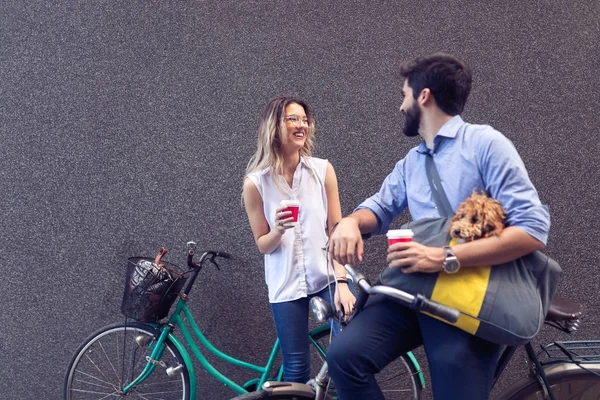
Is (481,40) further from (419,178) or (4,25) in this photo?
(4,25)

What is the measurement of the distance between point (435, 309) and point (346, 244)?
0.33 m

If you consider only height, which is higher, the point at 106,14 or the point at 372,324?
the point at 106,14

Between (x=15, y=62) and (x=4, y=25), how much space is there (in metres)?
0.23

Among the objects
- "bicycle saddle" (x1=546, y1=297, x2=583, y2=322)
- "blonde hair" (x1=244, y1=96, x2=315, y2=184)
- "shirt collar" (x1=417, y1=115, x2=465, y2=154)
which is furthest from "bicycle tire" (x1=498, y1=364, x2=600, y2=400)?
"blonde hair" (x1=244, y1=96, x2=315, y2=184)

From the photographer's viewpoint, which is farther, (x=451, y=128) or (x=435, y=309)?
(x=451, y=128)

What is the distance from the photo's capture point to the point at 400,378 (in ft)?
9.12

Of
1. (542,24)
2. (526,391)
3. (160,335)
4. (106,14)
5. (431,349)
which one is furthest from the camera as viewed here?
(106,14)

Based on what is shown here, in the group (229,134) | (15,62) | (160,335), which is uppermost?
(15,62)

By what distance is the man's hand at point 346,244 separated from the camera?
1697 millimetres

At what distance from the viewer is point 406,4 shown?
3.10 meters

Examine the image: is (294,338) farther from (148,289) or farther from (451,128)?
(451,128)

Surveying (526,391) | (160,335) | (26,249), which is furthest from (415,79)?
(26,249)

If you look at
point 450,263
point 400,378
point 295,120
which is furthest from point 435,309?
point 400,378

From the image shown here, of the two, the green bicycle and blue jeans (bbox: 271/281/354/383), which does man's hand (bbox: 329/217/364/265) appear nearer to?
blue jeans (bbox: 271/281/354/383)
